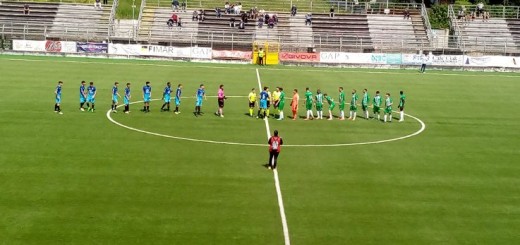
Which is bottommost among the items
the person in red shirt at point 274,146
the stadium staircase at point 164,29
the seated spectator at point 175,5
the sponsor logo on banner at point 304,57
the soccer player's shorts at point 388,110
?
the person in red shirt at point 274,146

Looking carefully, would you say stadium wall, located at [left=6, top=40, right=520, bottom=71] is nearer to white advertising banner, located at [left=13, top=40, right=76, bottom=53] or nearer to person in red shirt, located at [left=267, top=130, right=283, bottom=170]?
white advertising banner, located at [left=13, top=40, right=76, bottom=53]

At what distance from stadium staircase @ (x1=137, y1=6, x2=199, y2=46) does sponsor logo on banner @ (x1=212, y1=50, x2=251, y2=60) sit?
173 inches

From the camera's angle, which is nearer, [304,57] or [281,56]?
[281,56]

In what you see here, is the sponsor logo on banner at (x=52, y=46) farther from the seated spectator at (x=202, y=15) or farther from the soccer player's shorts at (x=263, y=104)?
the soccer player's shorts at (x=263, y=104)

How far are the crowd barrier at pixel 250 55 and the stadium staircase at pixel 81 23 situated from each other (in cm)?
483

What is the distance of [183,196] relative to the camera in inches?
875

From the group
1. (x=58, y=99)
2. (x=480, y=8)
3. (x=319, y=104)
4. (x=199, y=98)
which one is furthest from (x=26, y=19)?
(x=480, y=8)

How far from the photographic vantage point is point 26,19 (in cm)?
7556

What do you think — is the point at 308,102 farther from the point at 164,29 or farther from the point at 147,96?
the point at 164,29

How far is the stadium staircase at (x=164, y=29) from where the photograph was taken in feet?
242

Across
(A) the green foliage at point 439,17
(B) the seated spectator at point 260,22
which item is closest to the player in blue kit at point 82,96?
(B) the seated spectator at point 260,22

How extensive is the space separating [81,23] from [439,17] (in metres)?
41.6

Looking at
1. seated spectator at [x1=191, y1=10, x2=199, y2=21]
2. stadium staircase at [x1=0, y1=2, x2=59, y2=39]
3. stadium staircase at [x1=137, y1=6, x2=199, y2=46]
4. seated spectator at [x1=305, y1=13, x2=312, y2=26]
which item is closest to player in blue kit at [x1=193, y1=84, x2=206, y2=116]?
stadium staircase at [x1=137, y1=6, x2=199, y2=46]

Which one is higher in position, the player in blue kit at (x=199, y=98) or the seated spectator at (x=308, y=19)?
the seated spectator at (x=308, y=19)
